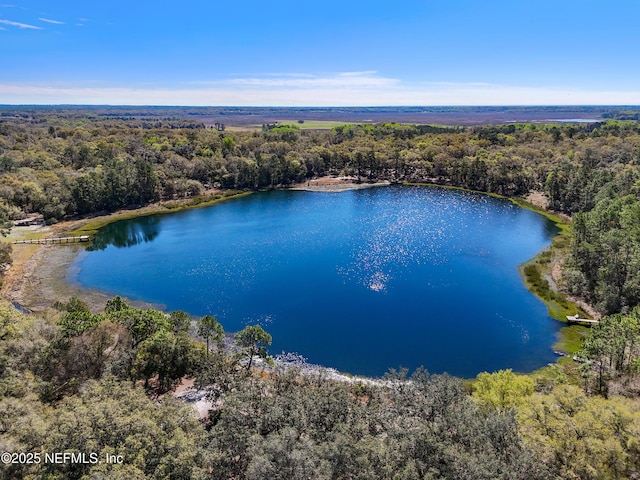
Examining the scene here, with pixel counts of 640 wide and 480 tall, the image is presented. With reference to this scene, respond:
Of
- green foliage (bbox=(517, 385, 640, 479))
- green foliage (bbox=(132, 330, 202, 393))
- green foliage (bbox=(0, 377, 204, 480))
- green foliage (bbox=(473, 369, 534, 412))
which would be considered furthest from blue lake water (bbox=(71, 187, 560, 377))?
green foliage (bbox=(0, 377, 204, 480))

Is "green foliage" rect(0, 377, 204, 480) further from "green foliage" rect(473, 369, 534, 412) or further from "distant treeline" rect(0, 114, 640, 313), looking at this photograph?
"distant treeline" rect(0, 114, 640, 313)

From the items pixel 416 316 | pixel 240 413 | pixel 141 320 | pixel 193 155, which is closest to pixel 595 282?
pixel 416 316

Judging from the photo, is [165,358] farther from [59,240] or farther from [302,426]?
[59,240]

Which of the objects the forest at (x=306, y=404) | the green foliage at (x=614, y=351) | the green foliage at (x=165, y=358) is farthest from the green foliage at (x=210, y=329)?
the green foliage at (x=614, y=351)

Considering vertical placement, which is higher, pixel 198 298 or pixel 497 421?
pixel 497 421

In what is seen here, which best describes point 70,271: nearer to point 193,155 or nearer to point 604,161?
point 193,155

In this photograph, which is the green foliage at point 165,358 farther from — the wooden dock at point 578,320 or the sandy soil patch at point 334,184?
the sandy soil patch at point 334,184

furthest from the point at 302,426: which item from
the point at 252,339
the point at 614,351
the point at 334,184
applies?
the point at 334,184

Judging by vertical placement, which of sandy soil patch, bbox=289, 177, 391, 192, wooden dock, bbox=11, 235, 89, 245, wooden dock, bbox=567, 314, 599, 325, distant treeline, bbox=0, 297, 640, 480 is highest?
distant treeline, bbox=0, 297, 640, 480
